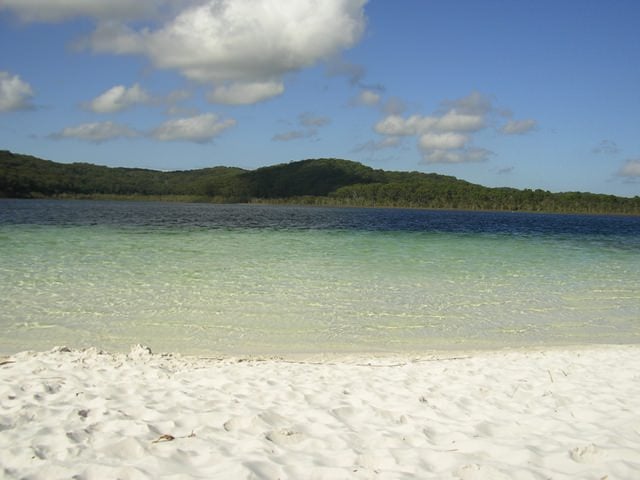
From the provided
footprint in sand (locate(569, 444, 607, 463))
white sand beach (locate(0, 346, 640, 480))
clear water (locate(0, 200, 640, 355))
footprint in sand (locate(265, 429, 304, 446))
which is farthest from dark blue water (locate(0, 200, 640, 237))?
footprint in sand (locate(569, 444, 607, 463))

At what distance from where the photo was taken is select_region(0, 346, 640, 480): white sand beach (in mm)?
4176

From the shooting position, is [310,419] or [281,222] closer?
[310,419]

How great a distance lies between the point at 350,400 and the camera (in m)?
6.07

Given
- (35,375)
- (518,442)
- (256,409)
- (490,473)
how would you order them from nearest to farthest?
(490,473) < (518,442) < (256,409) < (35,375)

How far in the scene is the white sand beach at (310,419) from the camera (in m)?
4.18

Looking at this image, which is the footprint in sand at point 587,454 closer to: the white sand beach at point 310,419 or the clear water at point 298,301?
the white sand beach at point 310,419

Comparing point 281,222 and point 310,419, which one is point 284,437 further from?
point 281,222

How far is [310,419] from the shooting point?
5.35 meters

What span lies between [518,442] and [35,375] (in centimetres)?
610

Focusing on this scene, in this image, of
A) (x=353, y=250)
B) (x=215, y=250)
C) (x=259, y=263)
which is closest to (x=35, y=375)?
(x=259, y=263)

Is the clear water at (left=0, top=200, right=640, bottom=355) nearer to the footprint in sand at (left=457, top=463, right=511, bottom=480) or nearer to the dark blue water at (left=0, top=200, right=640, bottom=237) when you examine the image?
the footprint in sand at (left=457, top=463, right=511, bottom=480)

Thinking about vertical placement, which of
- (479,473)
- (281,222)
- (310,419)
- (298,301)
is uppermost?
(281,222)

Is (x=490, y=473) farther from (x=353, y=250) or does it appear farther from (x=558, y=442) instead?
(x=353, y=250)

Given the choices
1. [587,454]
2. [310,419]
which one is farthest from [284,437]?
[587,454]
